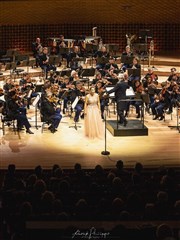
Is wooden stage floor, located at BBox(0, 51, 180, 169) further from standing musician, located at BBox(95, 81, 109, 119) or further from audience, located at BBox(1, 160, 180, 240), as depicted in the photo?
audience, located at BBox(1, 160, 180, 240)

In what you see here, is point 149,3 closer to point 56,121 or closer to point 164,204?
point 56,121

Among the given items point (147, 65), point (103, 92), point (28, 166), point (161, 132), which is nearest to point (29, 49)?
point (147, 65)

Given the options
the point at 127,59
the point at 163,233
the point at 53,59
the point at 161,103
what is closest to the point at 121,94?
the point at 161,103

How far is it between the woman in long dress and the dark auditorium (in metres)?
0.02

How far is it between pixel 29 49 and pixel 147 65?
5.36m

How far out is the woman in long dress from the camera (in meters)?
11.3

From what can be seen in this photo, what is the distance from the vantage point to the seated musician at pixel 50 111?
11.8 meters

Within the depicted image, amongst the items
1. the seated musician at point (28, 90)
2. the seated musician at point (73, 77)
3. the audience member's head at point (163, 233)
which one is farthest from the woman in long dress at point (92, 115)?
the audience member's head at point (163, 233)

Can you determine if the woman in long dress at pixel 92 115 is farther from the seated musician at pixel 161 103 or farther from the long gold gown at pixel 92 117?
the seated musician at pixel 161 103

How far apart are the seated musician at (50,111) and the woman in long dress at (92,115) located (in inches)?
33.3

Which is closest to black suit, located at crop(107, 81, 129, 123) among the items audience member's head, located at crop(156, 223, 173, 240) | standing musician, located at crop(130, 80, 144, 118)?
standing musician, located at crop(130, 80, 144, 118)

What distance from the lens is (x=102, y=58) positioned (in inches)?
621

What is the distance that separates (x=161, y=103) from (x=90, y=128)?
2.38 m

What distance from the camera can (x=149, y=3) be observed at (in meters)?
20.7
